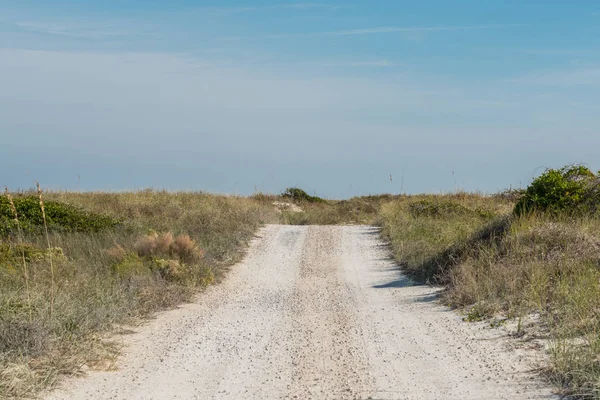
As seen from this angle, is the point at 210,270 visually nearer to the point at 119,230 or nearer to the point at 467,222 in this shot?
the point at 119,230

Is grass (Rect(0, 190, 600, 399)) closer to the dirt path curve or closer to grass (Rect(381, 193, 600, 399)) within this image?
grass (Rect(381, 193, 600, 399))

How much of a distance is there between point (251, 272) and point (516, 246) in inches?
246

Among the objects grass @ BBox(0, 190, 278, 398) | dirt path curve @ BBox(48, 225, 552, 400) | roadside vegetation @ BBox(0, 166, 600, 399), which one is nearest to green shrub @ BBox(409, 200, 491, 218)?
roadside vegetation @ BBox(0, 166, 600, 399)

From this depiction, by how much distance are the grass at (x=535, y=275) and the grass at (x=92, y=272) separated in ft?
16.2

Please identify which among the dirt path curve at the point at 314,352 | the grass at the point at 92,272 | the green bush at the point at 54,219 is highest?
the green bush at the point at 54,219

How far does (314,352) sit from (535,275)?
180 inches

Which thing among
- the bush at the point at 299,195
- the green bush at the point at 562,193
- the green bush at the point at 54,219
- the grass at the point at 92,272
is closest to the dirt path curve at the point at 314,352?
the grass at the point at 92,272

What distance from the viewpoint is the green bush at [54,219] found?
65.5ft

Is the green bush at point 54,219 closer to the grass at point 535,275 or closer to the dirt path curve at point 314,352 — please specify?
the dirt path curve at point 314,352

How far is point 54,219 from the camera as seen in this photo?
20.9 meters

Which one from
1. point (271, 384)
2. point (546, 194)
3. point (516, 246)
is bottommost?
point (271, 384)

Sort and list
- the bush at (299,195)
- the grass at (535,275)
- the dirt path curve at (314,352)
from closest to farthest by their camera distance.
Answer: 1. the dirt path curve at (314,352)
2. the grass at (535,275)
3. the bush at (299,195)

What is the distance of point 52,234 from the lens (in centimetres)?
1916

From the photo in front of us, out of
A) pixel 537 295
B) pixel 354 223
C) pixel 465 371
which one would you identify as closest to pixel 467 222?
pixel 354 223
